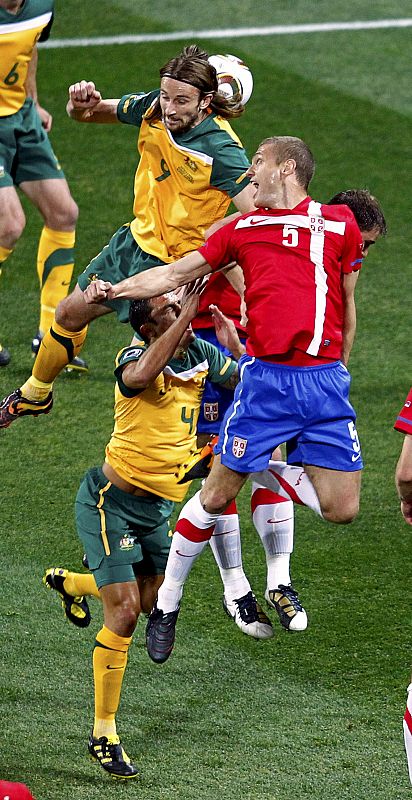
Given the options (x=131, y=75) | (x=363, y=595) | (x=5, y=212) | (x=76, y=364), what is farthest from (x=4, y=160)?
(x=131, y=75)

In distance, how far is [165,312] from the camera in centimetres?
559

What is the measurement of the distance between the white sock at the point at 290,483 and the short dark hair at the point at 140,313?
73 cm

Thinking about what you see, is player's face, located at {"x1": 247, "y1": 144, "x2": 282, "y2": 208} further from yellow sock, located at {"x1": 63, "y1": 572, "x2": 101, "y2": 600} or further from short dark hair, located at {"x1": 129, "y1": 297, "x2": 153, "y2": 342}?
yellow sock, located at {"x1": 63, "y1": 572, "x2": 101, "y2": 600}

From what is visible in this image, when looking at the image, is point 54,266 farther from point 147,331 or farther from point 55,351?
point 147,331

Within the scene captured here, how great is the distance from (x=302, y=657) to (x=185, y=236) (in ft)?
6.58

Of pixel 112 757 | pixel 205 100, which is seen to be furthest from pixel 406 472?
pixel 205 100

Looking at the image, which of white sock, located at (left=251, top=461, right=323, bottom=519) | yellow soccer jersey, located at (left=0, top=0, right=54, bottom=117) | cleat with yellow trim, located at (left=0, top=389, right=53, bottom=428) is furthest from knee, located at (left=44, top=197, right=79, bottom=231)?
white sock, located at (left=251, top=461, right=323, bottom=519)

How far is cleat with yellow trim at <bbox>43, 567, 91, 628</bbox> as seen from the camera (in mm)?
6414

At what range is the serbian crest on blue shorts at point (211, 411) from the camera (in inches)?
256

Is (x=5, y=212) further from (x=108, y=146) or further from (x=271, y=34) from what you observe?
(x=271, y=34)

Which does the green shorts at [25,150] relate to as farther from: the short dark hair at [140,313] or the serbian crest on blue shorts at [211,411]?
the short dark hair at [140,313]

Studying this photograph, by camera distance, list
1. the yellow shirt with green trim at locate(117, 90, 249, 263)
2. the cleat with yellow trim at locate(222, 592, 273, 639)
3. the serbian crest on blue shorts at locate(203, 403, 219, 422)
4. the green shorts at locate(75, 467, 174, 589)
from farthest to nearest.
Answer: the serbian crest on blue shorts at locate(203, 403, 219, 422) < the yellow shirt with green trim at locate(117, 90, 249, 263) < the cleat with yellow trim at locate(222, 592, 273, 639) < the green shorts at locate(75, 467, 174, 589)

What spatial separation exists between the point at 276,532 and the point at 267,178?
1.50 metres

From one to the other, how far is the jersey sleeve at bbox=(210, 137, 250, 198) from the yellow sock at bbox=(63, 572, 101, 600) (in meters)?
1.82
